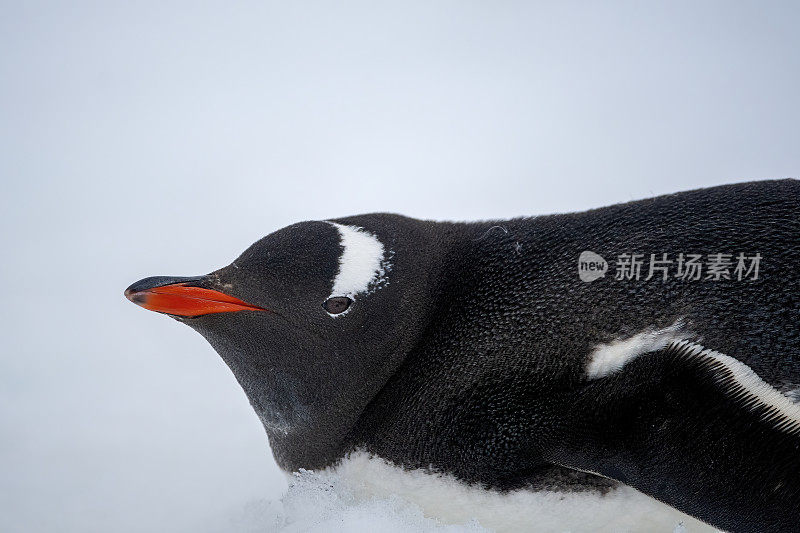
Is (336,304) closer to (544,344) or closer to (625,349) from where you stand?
(544,344)

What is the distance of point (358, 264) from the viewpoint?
1.41 m

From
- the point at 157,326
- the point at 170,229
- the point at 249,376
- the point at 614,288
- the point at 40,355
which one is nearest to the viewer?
the point at 614,288

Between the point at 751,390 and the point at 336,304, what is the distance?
75 centimetres

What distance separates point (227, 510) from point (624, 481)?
1071 mm

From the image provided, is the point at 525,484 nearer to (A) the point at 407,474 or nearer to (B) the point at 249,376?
(A) the point at 407,474

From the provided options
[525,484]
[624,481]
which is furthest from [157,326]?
[624,481]

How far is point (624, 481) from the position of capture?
113cm

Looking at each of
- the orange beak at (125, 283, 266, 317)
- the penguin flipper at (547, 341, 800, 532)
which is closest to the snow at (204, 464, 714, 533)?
the penguin flipper at (547, 341, 800, 532)

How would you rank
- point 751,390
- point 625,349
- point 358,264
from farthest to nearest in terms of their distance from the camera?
point 358,264, point 625,349, point 751,390

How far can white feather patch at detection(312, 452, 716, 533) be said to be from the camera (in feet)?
Result: 4.12
